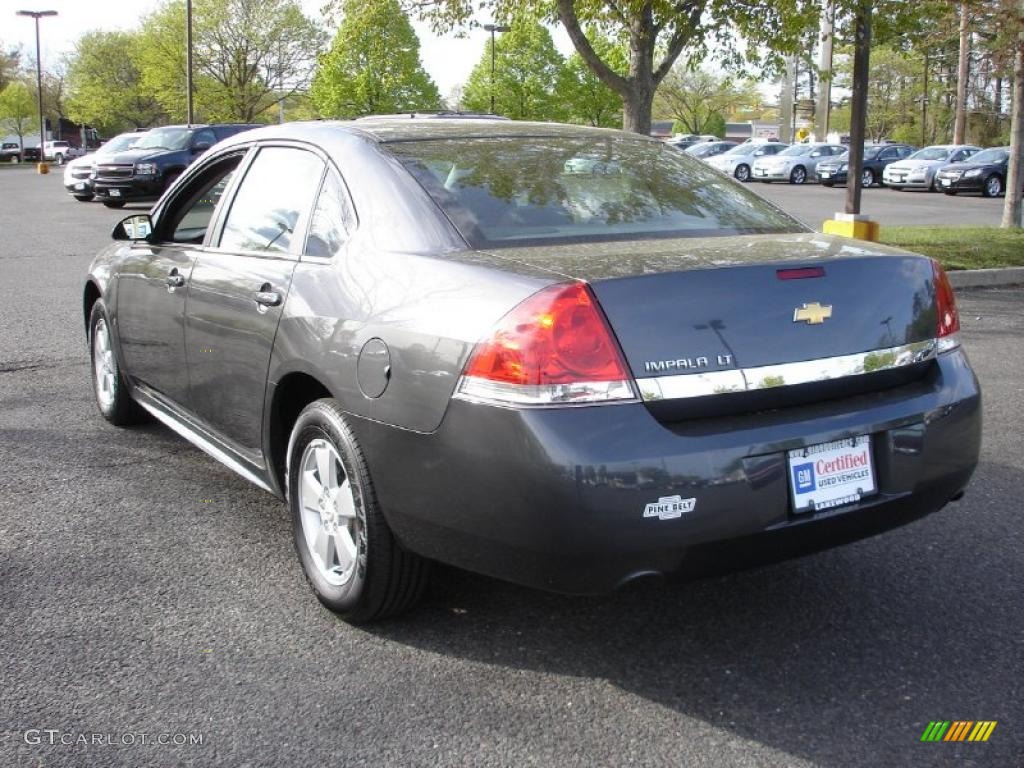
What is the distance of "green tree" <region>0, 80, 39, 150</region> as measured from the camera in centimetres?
8750

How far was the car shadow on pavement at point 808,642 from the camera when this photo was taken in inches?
112

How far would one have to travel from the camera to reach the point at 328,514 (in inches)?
136

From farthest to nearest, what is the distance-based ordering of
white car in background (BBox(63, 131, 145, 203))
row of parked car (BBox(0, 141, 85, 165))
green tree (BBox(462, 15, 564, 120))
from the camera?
row of parked car (BBox(0, 141, 85, 165)) < green tree (BBox(462, 15, 564, 120)) < white car in background (BBox(63, 131, 145, 203))

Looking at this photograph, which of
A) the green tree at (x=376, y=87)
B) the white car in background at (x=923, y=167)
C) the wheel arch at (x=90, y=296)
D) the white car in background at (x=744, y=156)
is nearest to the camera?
the wheel arch at (x=90, y=296)

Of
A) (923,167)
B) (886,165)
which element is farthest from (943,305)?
(886,165)

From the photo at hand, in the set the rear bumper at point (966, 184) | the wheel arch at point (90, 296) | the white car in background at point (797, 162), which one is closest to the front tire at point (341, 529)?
the wheel arch at point (90, 296)

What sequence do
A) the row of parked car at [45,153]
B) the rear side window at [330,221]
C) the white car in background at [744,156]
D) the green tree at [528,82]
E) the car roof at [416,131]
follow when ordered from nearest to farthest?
the rear side window at [330,221] → the car roof at [416,131] → the white car in background at [744,156] → the green tree at [528,82] → the row of parked car at [45,153]

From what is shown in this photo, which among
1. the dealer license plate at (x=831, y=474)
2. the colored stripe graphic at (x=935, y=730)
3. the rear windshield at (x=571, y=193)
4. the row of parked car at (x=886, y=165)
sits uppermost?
the row of parked car at (x=886, y=165)

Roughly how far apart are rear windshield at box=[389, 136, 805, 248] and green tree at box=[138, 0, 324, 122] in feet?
207

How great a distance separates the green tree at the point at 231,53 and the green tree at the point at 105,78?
1097 cm

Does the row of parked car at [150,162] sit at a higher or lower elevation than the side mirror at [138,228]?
higher

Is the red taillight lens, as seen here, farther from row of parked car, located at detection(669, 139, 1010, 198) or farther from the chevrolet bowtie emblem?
row of parked car, located at detection(669, 139, 1010, 198)

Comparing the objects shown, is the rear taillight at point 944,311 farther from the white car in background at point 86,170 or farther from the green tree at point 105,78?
the green tree at point 105,78

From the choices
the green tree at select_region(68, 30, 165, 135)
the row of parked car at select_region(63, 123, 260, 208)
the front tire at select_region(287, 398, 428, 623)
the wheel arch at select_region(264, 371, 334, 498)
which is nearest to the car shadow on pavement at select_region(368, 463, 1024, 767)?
the front tire at select_region(287, 398, 428, 623)
